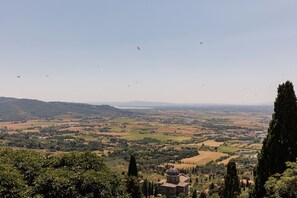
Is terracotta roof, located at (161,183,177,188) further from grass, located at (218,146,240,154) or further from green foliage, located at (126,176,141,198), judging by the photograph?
grass, located at (218,146,240,154)

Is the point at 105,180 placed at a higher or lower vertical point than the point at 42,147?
higher

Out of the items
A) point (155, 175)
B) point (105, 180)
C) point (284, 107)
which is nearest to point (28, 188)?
point (105, 180)

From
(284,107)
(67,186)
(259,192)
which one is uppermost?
(284,107)

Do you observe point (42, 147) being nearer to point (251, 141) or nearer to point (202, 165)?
point (202, 165)

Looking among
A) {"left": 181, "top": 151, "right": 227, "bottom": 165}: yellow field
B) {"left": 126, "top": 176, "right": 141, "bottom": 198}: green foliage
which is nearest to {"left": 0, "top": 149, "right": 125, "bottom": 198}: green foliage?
{"left": 126, "top": 176, "right": 141, "bottom": 198}: green foliage

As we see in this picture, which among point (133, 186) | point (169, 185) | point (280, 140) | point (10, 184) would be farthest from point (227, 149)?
point (10, 184)
